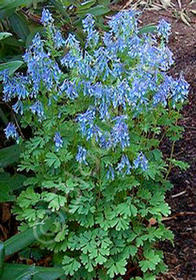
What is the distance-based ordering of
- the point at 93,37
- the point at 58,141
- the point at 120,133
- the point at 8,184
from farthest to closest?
the point at 8,184
the point at 93,37
the point at 58,141
the point at 120,133

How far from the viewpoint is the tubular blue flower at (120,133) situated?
2260 mm

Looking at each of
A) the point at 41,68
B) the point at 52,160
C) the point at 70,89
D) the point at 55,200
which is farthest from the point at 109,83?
the point at 55,200

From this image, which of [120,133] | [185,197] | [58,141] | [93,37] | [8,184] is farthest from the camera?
[185,197]

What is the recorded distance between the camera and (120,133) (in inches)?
88.9

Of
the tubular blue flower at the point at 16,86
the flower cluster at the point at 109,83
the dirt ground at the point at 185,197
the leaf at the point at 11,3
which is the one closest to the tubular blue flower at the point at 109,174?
the flower cluster at the point at 109,83

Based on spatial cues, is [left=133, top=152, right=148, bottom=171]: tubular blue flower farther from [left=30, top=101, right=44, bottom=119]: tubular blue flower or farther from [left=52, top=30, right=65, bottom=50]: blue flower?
[left=52, top=30, right=65, bottom=50]: blue flower

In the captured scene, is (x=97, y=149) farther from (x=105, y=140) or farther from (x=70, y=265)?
(x=70, y=265)

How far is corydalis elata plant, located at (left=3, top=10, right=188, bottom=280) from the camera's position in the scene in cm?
235

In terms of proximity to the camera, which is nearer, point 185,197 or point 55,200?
point 55,200

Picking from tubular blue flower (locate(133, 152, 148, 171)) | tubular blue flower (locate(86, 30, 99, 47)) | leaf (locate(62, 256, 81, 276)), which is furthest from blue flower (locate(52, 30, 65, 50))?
leaf (locate(62, 256, 81, 276))

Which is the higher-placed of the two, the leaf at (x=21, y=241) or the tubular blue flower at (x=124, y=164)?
the tubular blue flower at (x=124, y=164)

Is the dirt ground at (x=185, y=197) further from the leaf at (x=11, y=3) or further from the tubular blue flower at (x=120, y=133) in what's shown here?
the leaf at (x=11, y=3)

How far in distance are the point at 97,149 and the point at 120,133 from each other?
16 cm

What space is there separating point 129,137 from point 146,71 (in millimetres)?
269
